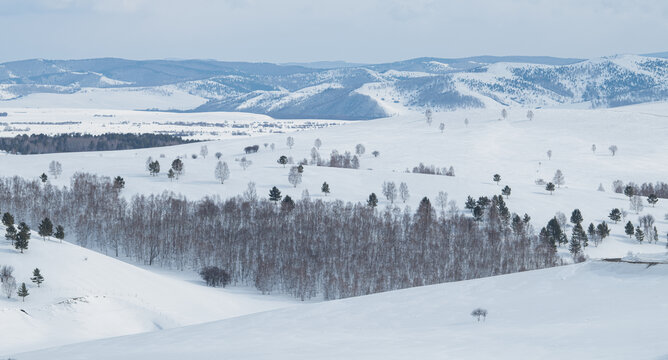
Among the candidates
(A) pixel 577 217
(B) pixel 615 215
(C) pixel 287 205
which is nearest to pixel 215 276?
(C) pixel 287 205

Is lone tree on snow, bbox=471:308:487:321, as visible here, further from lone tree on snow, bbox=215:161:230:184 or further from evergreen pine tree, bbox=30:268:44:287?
lone tree on snow, bbox=215:161:230:184

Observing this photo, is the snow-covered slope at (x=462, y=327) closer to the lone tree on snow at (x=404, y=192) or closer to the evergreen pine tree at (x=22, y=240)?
the evergreen pine tree at (x=22, y=240)

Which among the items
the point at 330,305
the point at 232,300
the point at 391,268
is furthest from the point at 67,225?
the point at 330,305

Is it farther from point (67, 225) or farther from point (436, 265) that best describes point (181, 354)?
point (67, 225)

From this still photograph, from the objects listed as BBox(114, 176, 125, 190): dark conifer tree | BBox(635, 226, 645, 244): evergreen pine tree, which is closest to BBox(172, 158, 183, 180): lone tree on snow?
BBox(114, 176, 125, 190): dark conifer tree

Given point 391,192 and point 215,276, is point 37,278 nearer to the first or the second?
point 215,276

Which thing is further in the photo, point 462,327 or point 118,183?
point 118,183
